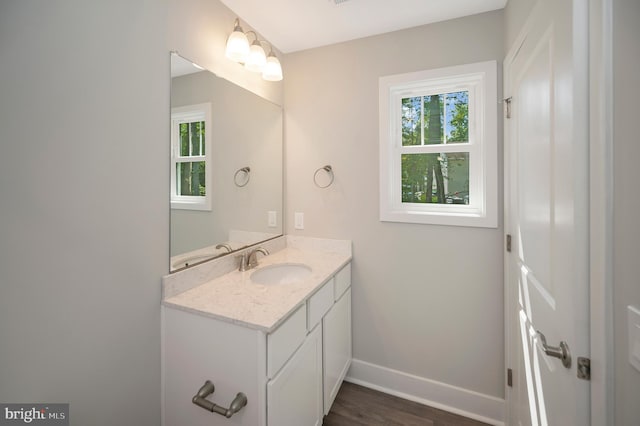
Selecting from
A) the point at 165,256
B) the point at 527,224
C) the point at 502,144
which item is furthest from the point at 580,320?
the point at 165,256

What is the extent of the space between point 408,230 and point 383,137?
2.23ft

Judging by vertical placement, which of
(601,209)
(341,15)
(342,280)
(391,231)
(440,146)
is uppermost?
(341,15)

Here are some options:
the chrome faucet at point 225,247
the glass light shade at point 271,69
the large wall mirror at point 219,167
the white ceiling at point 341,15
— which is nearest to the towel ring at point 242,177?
the large wall mirror at point 219,167

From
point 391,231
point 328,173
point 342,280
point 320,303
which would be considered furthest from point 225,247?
point 391,231

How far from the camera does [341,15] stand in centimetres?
165

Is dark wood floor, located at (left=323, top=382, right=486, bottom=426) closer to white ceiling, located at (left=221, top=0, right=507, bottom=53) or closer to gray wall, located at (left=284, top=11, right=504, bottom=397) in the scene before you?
gray wall, located at (left=284, top=11, right=504, bottom=397)

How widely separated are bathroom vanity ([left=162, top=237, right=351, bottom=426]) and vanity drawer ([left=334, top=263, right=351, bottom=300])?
127mm

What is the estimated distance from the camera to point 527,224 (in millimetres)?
1179

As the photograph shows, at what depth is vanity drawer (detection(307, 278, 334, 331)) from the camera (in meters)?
1.33

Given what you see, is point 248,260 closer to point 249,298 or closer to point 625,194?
point 249,298

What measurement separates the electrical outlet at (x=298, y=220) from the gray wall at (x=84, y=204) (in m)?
1.05

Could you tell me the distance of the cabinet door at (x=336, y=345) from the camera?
151 centimetres

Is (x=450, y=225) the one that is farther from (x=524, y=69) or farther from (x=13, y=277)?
(x=13, y=277)

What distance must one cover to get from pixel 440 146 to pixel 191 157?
62.6 inches
